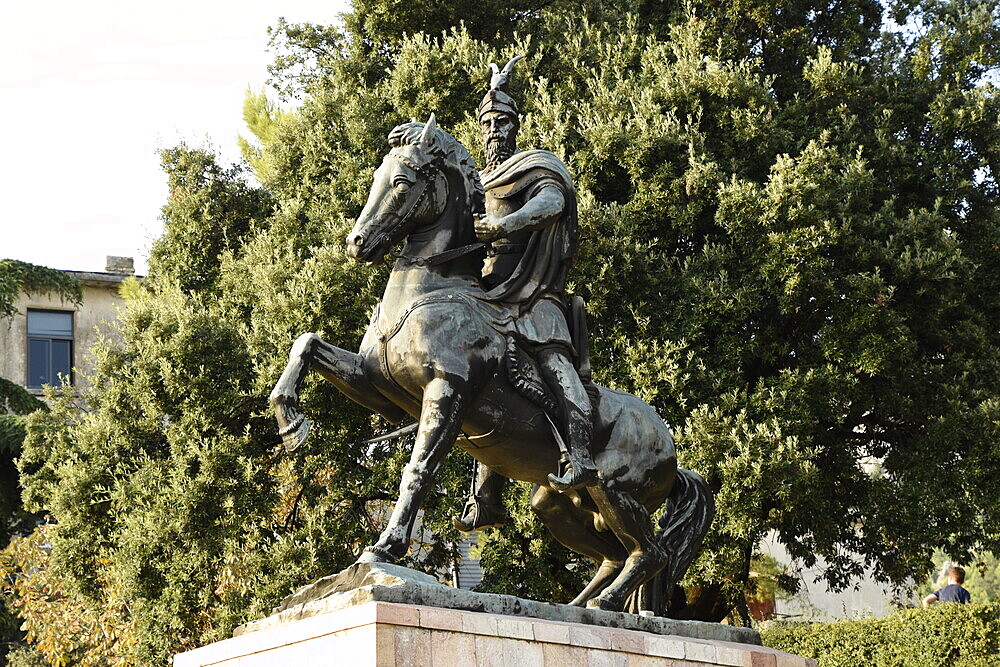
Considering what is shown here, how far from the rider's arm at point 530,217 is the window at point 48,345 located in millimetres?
30616

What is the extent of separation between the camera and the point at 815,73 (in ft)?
62.3

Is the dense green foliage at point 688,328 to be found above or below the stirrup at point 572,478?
above

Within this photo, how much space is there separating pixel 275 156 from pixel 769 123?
8022 millimetres

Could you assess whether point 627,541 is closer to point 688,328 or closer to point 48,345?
point 688,328

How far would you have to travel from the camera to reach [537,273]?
880 centimetres

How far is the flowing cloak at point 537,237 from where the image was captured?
8703 millimetres

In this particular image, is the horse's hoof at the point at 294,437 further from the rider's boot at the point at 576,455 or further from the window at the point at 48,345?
the window at the point at 48,345

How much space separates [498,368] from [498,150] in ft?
6.39

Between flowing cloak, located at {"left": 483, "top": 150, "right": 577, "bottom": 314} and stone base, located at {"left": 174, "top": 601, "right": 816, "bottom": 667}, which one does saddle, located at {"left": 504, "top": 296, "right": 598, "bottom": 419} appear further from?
stone base, located at {"left": 174, "top": 601, "right": 816, "bottom": 667}

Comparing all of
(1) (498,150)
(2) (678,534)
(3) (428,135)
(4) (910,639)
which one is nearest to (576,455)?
(2) (678,534)

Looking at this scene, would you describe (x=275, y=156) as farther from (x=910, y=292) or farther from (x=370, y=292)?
(x=910, y=292)

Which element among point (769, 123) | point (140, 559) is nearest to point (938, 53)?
point (769, 123)

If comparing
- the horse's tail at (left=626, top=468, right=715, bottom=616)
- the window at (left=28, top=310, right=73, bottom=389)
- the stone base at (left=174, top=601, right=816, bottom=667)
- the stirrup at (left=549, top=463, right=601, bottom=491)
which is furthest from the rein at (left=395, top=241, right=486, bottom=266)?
the window at (left=28, top=310, right=73, bottom=389)

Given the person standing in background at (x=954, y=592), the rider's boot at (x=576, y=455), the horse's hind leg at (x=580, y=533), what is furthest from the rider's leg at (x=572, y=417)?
the person standing in background at (x=954, y=592)
